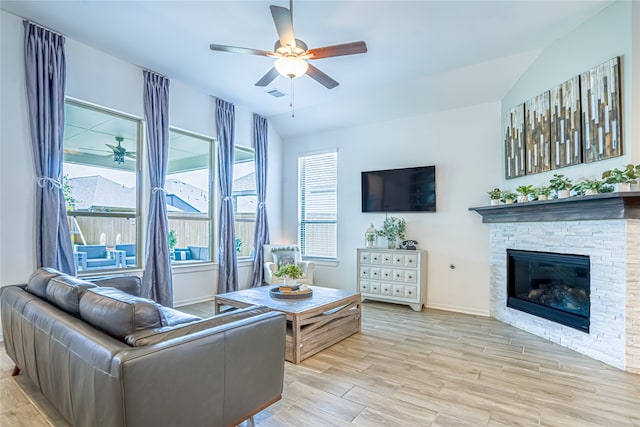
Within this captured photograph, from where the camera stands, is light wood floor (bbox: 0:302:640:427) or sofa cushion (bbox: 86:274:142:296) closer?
light wood floor (bbox: 0:302:640:427)

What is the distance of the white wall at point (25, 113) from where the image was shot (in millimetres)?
3389

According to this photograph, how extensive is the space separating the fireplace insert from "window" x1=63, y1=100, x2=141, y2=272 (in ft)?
16.6

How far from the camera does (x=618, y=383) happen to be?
2.68 meters

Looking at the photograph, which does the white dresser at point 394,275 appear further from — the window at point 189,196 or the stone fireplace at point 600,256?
the window at point 189,196

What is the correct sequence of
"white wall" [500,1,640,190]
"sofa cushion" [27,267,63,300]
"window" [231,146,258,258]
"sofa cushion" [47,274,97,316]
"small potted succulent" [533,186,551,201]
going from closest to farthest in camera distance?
1. "sofa cushion" [47,274,97,316]
2. "sofa cushion" [27,267,63,300]
3. "white wall" [500,1,640,190]
4. "small potted succulent" [533,186,551,201]
5. "window" [231,146,258,258]

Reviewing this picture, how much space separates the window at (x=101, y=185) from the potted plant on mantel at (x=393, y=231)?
3.70 metres

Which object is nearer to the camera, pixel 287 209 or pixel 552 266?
pixel 552 266

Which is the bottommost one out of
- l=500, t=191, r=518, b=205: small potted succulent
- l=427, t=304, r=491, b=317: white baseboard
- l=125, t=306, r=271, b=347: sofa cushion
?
l=427, t=304, r=491, b=317: white baseboard

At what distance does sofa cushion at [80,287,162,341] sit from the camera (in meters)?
1.62

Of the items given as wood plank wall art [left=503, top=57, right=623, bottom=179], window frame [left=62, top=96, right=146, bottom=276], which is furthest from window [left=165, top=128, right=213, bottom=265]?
wood plank wall art [left=503, top=57, right=623, bottom=179]

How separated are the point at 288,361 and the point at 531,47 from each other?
4410mm

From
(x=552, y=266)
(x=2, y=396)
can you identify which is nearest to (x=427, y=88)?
(x=552, y=266)

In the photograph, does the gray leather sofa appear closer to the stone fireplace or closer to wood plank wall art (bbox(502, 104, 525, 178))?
the stone fireplace

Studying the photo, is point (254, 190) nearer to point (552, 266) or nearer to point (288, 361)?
point (288, 361)
